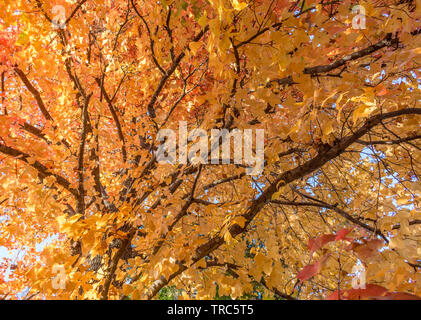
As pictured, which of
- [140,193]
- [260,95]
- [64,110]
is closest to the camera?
[260,95]

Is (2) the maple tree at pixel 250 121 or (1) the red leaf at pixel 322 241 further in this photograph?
(2) the maple tree at pixel 250 121

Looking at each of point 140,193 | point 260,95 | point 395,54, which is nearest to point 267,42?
point 260,95

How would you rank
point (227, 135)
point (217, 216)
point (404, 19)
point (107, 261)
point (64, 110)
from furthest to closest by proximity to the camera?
1. point (64, 110)
2. point (217, 216)
3. point (107, 261)
4. point (227, 135)
5. point (404, 19)

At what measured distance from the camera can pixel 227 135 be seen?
8.41 ft

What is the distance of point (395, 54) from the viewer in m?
1.68

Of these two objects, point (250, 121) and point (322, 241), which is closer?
point (322, 241)

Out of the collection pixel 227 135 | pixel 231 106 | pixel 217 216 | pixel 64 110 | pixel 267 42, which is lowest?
pixel 217 216

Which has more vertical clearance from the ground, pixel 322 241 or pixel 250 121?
pixel 250 121

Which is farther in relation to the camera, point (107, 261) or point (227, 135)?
point (107, 261)

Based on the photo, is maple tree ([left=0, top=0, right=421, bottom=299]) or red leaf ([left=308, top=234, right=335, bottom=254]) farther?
maple tree ([left=0, top=0, right=421, bottom=299])

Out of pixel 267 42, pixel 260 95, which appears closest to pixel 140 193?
pixel 260 95
